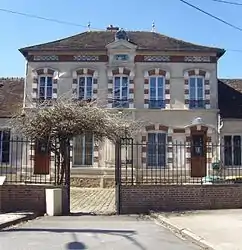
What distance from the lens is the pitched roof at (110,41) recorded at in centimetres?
2741

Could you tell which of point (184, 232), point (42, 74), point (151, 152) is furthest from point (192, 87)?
point (184, 232)

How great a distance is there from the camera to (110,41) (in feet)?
94.4

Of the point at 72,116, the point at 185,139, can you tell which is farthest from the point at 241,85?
the point at 72,116

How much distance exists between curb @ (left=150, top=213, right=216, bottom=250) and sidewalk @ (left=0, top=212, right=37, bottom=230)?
151 inches

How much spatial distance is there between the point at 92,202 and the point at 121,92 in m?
9.96

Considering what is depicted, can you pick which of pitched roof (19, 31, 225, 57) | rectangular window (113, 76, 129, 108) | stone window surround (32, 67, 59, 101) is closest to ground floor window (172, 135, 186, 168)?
rectangular window (113, 76, 129, 108)

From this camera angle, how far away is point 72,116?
18312 millimetres

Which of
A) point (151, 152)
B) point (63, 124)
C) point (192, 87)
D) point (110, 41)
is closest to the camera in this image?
point (63, 124)

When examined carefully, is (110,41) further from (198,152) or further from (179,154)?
(198,152)

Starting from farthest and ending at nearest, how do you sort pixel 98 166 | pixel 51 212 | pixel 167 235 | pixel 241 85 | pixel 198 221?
pixel 241 85
pixel 98 166
pixel 51 212
pixel 198 221
pixel 167 235

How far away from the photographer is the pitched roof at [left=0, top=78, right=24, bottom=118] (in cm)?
2769

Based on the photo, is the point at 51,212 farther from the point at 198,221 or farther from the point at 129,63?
the point at 129,63

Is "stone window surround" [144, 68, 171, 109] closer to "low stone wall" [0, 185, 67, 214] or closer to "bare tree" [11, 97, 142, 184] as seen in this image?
"bare tree" [11, 97, 142, 184]

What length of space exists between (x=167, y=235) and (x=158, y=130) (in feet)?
52.9
